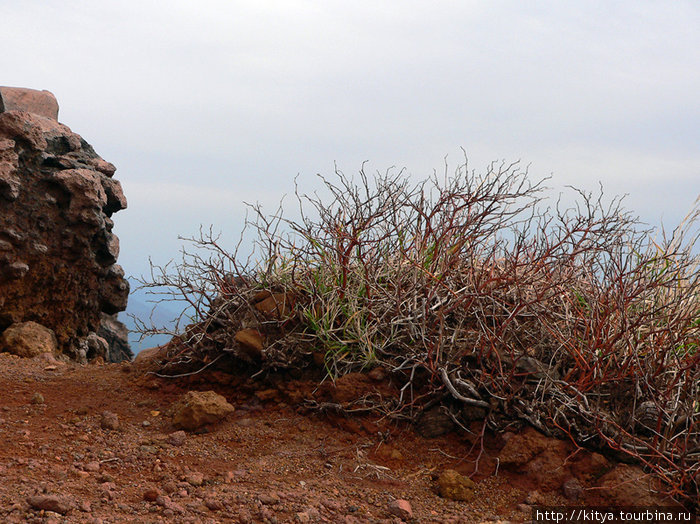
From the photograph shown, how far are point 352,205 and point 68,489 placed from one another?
2.25 meters

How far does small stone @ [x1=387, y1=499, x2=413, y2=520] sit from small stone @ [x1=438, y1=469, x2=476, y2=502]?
11.8 inches

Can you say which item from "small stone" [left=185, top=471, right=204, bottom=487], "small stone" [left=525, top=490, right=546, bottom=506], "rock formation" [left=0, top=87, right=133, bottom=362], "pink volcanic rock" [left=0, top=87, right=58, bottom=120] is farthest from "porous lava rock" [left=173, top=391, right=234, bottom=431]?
"pink volcanic rock" [left=0, top=87, right=58, bottom=120]

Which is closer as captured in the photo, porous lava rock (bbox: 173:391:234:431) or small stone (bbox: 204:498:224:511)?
small stone (bbox: 204:498:224:511)

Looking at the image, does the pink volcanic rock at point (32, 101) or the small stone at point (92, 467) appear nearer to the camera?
the small stone at point (92, 467)

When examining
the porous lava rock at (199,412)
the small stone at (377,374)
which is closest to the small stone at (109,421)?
the porous lava rock at (199,412)

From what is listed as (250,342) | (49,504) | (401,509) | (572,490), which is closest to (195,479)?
(49,504)

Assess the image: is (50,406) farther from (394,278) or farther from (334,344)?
(394,278)

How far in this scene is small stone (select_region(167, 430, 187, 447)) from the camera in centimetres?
358

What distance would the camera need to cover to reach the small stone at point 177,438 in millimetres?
3580

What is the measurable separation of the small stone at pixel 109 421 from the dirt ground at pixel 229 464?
24 mm

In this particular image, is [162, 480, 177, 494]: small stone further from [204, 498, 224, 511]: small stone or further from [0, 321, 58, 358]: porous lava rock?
[0, 321, 58, 358]: porous lava rock

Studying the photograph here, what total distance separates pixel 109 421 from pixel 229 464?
0.81m

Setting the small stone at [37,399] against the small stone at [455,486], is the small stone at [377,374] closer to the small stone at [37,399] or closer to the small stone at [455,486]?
A: the small stone at [455,486]

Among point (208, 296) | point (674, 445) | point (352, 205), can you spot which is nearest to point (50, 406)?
point (208, 296)
